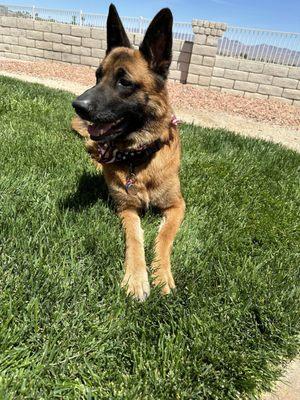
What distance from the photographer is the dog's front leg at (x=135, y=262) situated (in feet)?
6.31

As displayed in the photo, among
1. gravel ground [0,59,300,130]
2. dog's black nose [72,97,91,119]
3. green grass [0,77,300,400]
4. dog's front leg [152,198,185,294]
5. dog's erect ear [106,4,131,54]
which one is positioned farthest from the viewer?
gravel ground [0,59,300,130]

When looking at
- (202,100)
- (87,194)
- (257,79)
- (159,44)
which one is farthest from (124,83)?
(257,79)

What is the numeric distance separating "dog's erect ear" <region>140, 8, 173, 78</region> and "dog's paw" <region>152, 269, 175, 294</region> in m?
1.56

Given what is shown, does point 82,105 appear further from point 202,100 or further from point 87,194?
point 202,100

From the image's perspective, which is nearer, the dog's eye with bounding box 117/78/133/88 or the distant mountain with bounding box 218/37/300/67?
the dog's eye with bounding box 117/78/133/88

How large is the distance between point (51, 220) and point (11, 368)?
3.64 ft

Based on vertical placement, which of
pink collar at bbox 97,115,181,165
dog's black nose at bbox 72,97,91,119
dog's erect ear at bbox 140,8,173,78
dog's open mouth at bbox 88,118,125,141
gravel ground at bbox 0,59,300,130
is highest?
dog's erect ear at bbox 140,8,173,78

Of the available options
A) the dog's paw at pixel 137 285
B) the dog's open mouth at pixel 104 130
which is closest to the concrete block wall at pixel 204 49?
the dog's open mouth at pixel 104 130

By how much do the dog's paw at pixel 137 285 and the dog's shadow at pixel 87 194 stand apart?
82 centimetres

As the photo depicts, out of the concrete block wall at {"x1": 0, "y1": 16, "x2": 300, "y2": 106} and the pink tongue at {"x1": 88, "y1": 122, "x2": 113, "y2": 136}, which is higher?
the pink tongue at {"x1": 88, "y1": 122, "x2": 113, "y2": 136}

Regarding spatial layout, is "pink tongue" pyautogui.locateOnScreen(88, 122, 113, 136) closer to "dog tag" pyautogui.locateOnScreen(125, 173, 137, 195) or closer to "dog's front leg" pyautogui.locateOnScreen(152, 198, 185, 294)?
"dog tag" pyautogui.locateOnScreen(125, 173, 137, 195)

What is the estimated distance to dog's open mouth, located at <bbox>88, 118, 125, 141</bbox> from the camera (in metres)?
2.46

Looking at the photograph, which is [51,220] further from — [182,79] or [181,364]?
[182,79]

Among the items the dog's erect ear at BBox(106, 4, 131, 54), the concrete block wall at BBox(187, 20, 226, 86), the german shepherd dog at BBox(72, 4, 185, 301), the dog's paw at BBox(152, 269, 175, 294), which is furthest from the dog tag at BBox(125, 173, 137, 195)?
the concrete block wall at BBox(187, 20, 226, 86)
